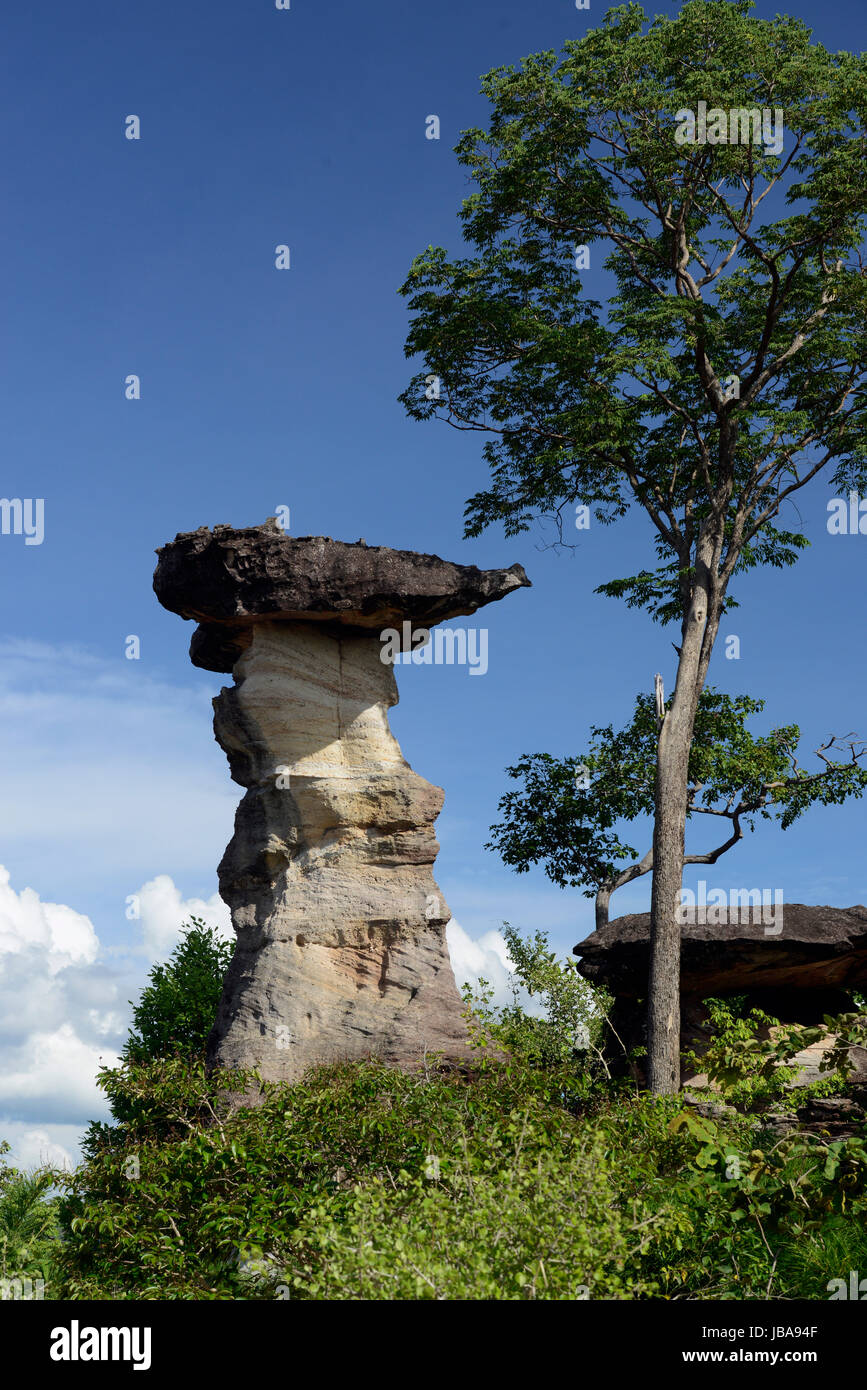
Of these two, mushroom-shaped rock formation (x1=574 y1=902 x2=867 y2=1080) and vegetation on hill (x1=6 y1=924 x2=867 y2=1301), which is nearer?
vegetation on hill (x1=6 y1=924 x2=867 y2=1301)

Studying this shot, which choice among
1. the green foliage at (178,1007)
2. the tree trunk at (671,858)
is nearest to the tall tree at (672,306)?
the tree trunk at (671,858)

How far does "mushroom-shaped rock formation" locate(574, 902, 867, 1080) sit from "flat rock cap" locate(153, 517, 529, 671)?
6141 millimetres

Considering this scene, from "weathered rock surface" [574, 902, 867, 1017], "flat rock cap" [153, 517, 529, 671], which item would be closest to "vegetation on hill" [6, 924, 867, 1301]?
"weathered rock surface" [574, 902, 867, 1017]

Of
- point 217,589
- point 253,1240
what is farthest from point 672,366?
point 253,1240

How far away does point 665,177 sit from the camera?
19125 mm

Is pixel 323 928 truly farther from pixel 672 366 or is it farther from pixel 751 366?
pixel 751 366

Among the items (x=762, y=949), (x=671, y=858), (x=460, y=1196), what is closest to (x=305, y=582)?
(x=671, y=858)

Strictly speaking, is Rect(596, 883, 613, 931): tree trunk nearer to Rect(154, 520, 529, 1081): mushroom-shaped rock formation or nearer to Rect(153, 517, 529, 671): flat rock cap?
Rect(154, 520, 529, 1081): mushroom-shaped rock formation

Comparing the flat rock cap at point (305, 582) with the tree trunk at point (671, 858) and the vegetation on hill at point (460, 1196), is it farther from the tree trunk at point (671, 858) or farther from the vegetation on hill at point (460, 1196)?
the vegetation on hill at point (460, 1196)

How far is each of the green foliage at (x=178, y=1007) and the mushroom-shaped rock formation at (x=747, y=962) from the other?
719 centimetres

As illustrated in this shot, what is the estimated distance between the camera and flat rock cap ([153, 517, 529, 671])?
681 inches

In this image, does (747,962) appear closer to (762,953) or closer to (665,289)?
(762,953)
